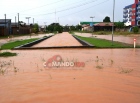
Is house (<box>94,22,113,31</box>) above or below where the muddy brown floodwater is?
above

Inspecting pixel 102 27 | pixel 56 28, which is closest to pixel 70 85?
pixel 102 27

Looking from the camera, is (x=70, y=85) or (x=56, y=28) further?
(x=56, y=28)

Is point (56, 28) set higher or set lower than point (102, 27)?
lower

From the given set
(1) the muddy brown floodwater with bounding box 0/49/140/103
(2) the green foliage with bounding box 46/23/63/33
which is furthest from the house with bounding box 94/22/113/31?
(1) the muddy brown floodwater with bounding box 0/49/140/103

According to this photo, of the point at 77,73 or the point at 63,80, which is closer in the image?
the point at 63,80

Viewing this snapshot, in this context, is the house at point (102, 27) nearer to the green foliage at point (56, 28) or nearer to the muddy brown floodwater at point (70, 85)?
the green foliage at point (56, 28)

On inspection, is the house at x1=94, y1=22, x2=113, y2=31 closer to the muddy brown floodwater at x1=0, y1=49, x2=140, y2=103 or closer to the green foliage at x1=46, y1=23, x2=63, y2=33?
the green foliage at x1=46, y1=23, x2=63, y2=33

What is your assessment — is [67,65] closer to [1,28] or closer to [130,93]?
[130,93]

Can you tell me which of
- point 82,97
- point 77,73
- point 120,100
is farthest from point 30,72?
point 120,100

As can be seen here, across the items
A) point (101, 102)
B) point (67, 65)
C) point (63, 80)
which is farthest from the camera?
point (67, 65)

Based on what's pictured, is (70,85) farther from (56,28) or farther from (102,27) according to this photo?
(56,28)

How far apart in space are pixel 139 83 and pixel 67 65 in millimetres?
3977

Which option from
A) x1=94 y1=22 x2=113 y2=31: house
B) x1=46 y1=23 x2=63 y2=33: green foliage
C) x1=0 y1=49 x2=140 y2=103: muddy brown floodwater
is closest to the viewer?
x1=0 y1=49 x2=140 y2=103: muddy brown floodwater

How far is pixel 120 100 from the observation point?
5.54 m
